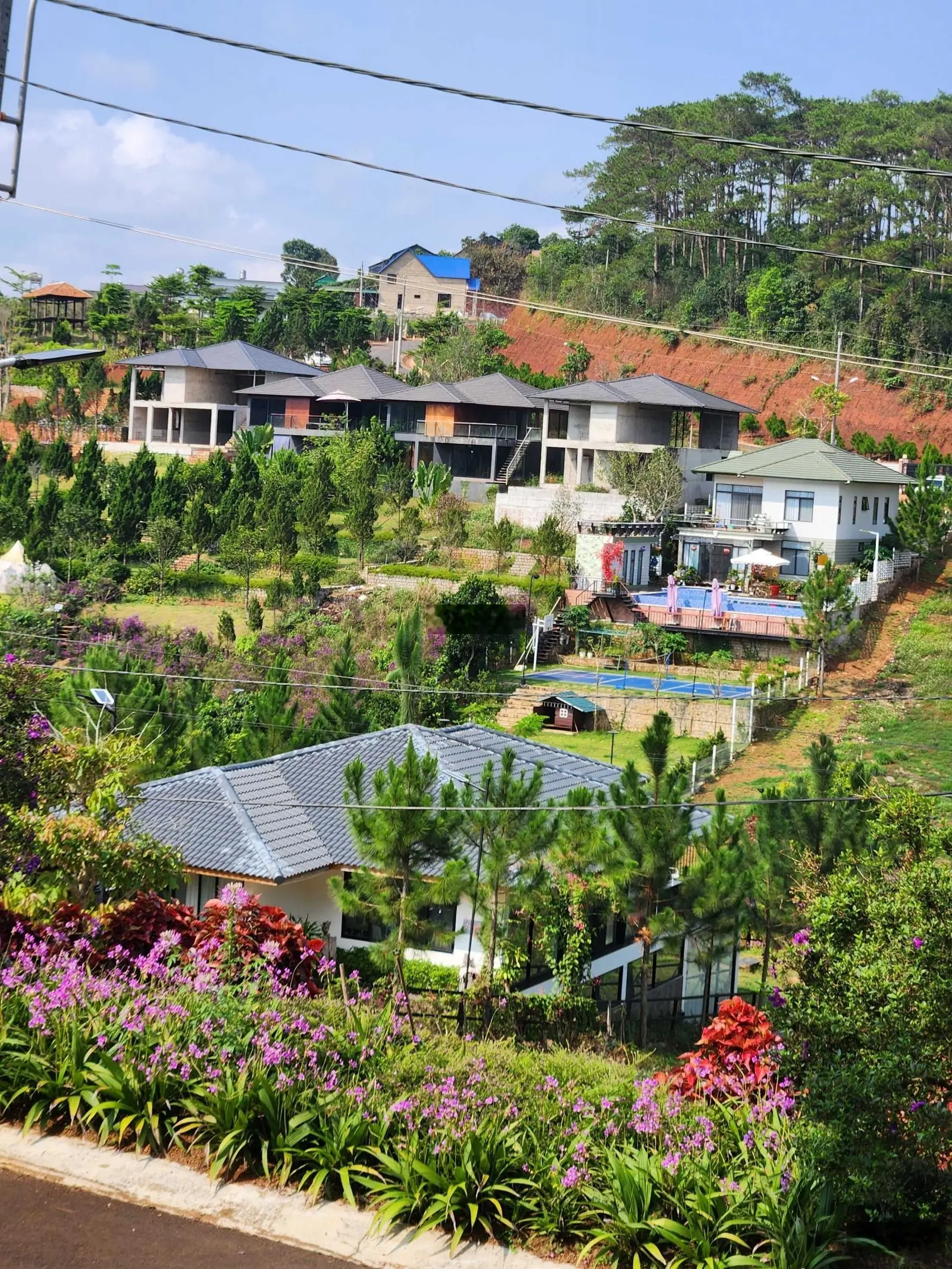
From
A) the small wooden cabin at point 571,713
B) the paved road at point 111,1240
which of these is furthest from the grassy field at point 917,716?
the paved road at point 111,1240

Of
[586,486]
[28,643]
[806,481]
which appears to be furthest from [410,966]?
[586,486]

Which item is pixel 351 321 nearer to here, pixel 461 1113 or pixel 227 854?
pixel 227 854

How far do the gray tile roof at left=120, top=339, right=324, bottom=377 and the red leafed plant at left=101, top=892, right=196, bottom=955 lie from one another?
163 feet

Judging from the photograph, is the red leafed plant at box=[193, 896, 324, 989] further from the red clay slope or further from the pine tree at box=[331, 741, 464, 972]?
the red clay slope

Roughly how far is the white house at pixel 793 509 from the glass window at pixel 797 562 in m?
0.02

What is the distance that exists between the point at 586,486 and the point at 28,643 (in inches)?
791

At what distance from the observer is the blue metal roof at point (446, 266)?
88.1 m

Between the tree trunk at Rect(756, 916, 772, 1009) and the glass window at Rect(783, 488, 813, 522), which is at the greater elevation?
the glass window at Rect(783, 488, 813, 522)

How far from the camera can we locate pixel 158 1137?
851 cm

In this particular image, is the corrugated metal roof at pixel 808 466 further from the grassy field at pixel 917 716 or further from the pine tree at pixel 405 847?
the pine tree at pixel 405 847

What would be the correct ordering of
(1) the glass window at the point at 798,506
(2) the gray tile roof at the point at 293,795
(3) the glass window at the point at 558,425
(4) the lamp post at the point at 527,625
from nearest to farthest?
(2) the gray tile roof at the point at 293,795 → (4) the lamp post at the point at 527,625 → (1) the glass window at the point at 798,506 → (3) the glass window at the point at 558,425

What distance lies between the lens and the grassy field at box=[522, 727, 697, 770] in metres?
28.9

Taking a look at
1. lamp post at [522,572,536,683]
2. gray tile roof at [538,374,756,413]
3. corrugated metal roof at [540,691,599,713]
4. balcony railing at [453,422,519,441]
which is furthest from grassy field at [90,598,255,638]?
balcony railing at [453,422,519,441]

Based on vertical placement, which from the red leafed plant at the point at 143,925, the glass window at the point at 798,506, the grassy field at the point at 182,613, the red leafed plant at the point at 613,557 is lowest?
the red leafed plant at the point at 143,925
